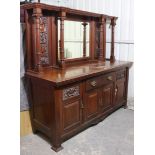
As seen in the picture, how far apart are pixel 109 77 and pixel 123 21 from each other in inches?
39.1

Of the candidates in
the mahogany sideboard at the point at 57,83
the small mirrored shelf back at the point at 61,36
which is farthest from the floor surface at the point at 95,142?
the small mirrored shelf back at the point at 61,36

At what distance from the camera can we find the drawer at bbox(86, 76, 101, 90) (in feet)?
7.20

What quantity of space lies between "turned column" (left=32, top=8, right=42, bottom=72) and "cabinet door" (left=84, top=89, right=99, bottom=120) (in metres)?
0.63

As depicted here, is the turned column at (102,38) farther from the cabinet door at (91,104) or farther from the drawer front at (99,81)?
the cabinet door at (91,104)

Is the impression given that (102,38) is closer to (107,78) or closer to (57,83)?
(107,78)

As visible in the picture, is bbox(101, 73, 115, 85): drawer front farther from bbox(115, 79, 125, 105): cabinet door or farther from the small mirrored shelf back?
the small mirrored shelf back

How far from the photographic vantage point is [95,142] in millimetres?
2127

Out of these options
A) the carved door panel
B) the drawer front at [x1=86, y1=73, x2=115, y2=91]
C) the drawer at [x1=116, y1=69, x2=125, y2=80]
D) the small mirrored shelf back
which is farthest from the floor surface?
the small mirrored shelf back

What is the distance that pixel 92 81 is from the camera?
2.24m

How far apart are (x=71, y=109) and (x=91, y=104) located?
1.16 ft

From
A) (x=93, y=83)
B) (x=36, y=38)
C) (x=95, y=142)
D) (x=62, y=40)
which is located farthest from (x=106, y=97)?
(x=36, y=38)
